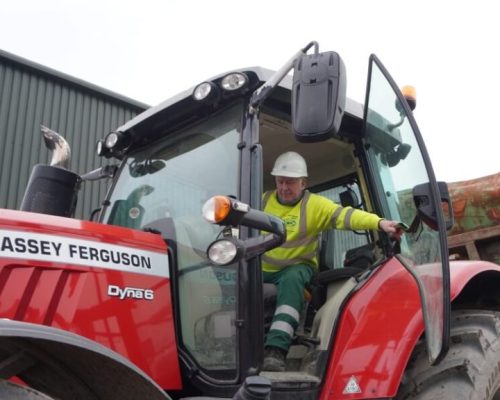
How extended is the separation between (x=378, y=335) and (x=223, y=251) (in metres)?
0.94

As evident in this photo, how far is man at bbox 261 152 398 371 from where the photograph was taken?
8.78 ft

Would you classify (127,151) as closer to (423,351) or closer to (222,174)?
(222,174)

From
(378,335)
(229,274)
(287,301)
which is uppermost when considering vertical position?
(229,274)

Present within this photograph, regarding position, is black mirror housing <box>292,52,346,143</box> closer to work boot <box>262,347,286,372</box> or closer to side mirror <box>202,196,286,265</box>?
side mirror <box>202,196,286,265</box>

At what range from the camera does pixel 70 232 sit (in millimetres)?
2266

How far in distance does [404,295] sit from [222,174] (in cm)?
108

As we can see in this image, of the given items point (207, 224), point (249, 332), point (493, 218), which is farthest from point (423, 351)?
point (493, 218)

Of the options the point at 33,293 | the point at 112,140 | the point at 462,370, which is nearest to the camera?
the point at 33,293

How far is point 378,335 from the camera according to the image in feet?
8.64

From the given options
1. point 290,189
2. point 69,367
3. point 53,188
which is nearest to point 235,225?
point 69,367

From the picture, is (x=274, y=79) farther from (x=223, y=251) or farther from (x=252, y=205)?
(x=223, y=251)

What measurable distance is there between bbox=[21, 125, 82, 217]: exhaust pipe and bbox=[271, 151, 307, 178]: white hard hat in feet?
3.88

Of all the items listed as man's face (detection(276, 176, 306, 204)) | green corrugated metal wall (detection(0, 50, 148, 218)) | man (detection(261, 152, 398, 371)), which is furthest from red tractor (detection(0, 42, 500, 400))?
green corrugated metal wall (detection(0, 50, 148, 218))

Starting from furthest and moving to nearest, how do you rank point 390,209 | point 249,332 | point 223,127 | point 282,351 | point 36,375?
point 390,209 < point 223,127 < point 282,351 < point 249,332 < point 36,375
